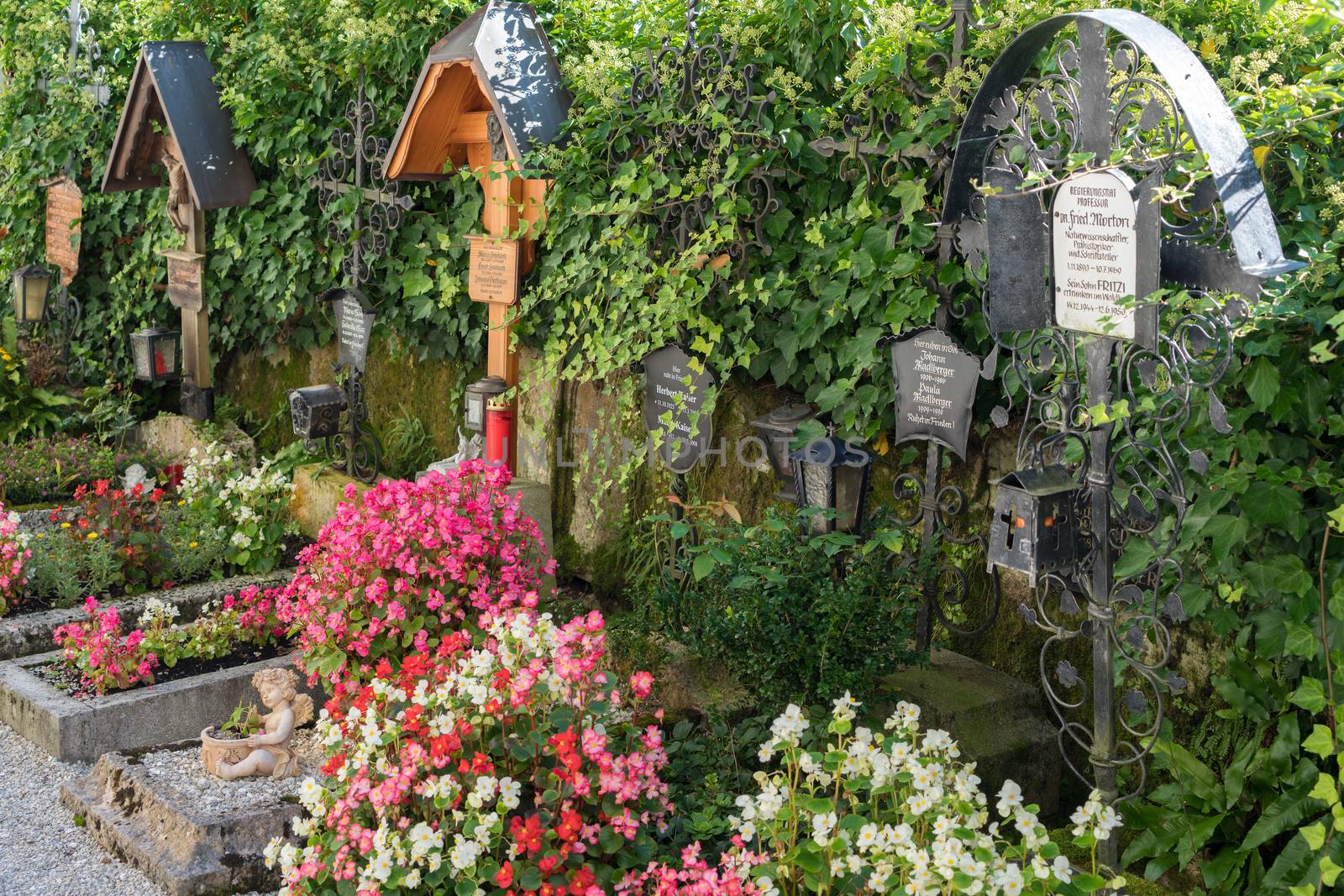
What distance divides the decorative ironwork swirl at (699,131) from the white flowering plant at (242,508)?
2842 mm

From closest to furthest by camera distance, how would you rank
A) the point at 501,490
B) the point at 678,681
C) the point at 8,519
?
the point at 678,681 < the point at 501,490 < the point at 8,519

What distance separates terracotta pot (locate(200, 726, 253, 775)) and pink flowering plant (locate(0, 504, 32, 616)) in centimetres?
223

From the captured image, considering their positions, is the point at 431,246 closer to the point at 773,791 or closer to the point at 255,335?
the point at 255,335

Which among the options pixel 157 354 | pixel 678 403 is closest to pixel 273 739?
pixel 678 403

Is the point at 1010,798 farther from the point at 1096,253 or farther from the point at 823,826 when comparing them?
Result: the point at 1096,253

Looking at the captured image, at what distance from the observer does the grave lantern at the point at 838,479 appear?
471 centimetres

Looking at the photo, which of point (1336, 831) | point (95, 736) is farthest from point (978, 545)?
point (95, 736)

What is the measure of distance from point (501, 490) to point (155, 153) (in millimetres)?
5299

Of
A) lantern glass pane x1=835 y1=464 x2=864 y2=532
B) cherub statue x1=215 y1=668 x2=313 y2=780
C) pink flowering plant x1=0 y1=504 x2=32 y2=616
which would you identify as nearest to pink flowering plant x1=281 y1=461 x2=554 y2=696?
cherub statue x1=215 y1=668 x2=313 y2=780

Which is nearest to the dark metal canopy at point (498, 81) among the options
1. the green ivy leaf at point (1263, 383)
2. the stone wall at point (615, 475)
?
the stone wall at point (615, 475)

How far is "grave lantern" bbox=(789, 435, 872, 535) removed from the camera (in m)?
4.71

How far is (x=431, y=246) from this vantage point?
7.32 metres

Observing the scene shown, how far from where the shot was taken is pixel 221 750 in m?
4.79

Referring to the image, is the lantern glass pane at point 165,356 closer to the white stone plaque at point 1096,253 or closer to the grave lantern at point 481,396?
the grave lantern at point 481,396
